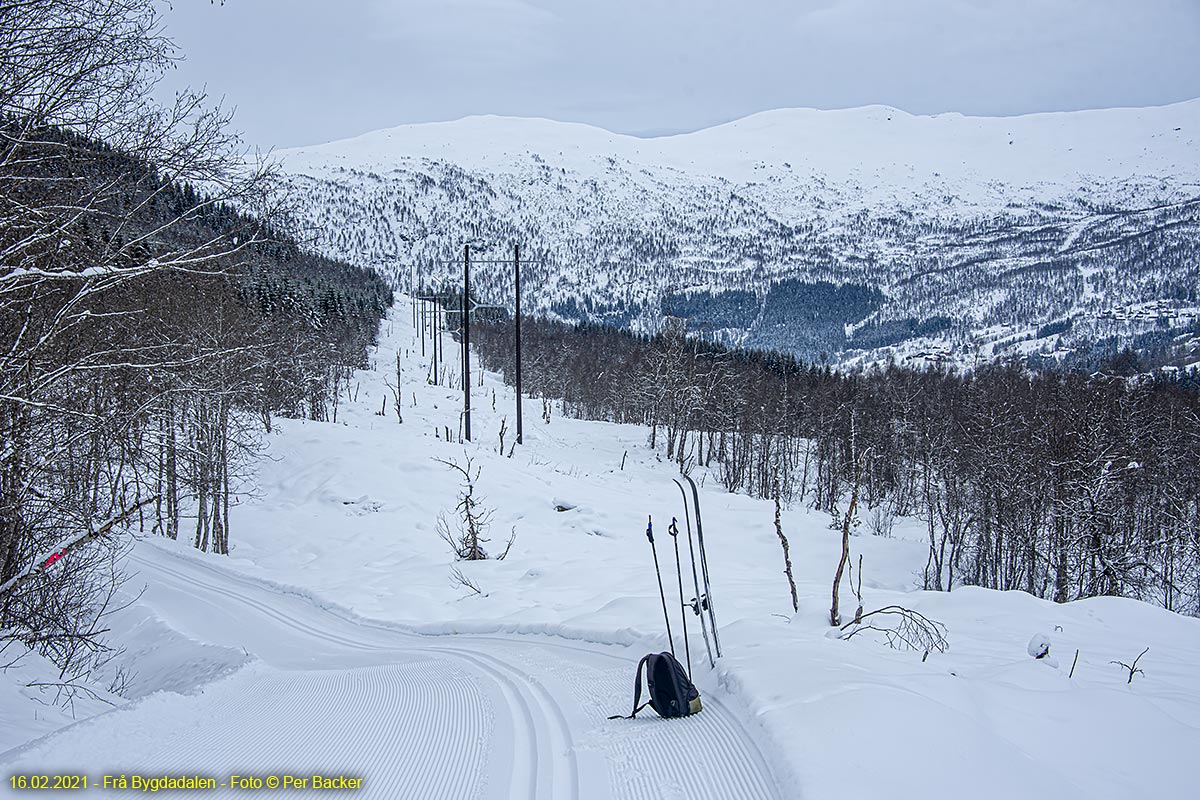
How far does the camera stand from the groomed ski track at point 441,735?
4.26 metres

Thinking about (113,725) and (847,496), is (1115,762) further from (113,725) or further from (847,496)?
(847,496)

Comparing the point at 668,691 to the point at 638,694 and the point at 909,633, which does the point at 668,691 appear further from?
the point at 909,633

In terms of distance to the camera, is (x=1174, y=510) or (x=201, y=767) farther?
(x=1174, y=510)

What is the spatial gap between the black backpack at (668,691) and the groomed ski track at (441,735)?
0.30ft

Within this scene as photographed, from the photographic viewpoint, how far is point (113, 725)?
507 centimetres

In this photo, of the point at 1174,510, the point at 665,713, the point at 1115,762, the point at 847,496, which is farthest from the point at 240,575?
the point at 847,496

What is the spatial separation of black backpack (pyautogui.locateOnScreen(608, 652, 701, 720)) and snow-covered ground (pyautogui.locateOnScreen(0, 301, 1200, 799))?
0.37 feet

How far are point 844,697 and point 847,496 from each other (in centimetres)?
5609

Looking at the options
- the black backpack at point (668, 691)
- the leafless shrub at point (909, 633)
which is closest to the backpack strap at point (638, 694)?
the black backpack at point (668, 691)

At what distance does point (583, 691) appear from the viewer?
6.12 m

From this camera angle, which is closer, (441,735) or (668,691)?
(668,691)

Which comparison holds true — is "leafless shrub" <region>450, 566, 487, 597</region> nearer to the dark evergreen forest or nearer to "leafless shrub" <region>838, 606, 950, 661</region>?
the dark evergreen forest

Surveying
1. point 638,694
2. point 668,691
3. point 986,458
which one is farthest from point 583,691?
point 986,458

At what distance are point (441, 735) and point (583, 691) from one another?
4.47 feet
